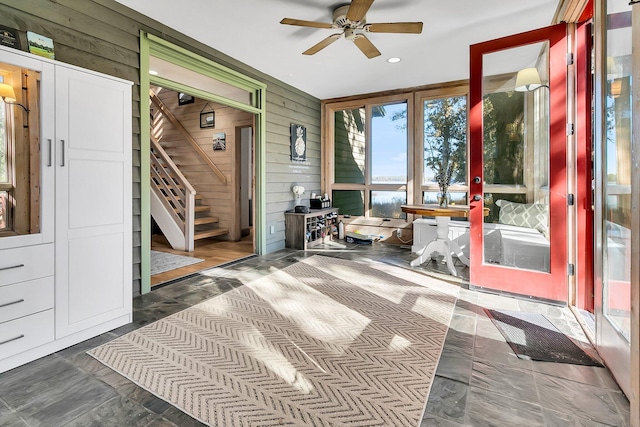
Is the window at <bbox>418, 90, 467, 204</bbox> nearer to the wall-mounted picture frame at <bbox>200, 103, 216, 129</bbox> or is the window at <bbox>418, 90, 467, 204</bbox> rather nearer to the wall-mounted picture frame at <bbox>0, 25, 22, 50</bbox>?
the wall-mounted picture frame at <bbox>200, 103, 216, 129</bbox>

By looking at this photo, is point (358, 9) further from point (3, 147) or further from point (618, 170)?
point (3, 147)

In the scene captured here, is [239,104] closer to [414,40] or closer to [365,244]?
[414,40]

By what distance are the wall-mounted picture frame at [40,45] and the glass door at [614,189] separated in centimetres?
327

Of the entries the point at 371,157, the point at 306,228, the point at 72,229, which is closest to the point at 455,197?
the point at 371,157

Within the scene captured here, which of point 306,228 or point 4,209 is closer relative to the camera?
point 4,209

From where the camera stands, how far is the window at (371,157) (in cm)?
532

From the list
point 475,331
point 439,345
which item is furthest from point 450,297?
point 439,345

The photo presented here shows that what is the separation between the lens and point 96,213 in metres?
2.13

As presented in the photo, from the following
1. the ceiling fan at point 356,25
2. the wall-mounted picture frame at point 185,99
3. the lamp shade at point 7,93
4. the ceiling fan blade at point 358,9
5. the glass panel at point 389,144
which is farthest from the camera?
the wall-mounted picture frame at point 185,99

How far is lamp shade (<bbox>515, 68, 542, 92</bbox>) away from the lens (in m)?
2.88

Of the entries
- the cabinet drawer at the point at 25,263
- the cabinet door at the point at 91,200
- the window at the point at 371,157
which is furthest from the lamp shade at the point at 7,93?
the window at the point at 371,157

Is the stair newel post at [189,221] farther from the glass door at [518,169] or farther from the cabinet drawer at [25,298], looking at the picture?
the glass door at [518,169]

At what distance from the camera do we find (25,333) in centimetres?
180

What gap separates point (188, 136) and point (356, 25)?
4.06m
